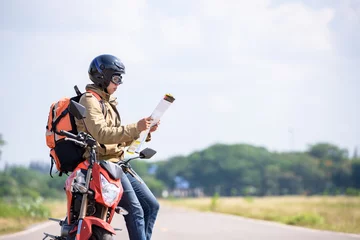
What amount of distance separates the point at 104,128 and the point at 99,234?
802 mm

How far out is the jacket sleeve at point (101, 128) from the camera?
661 centimetres

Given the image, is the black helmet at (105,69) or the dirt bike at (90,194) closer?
the dirt bike at (90,194)

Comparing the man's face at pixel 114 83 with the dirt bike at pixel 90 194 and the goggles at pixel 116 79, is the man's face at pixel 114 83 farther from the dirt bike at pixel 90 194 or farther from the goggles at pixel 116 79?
the dirt bike at pixel 90 194

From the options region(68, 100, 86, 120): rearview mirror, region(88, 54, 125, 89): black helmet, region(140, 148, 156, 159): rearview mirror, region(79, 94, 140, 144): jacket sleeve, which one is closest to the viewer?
region(68, 100, 86, 120): rearview mirror

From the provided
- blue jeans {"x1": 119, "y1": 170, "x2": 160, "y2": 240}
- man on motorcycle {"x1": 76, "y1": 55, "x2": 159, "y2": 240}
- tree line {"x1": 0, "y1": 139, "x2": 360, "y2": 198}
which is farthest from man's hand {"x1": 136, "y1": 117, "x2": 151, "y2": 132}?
tree line {"x1": 0, "y1": 139, "x2": 360, "y2": 198}

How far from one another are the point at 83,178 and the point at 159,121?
2.56 feet

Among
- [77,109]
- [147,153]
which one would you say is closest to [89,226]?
[77,109]

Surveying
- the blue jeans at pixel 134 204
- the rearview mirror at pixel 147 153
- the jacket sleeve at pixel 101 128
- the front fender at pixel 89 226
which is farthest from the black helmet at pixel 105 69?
the front fender at pixel 89 226

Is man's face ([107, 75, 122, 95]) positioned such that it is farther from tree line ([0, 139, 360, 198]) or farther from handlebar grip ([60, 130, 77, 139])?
tree line ([0, 139, 360, 198])

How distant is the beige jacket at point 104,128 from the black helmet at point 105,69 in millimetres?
69

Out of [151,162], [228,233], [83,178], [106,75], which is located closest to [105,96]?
[106,75]

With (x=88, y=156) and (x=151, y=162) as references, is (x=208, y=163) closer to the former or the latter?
(x=151, y=162)

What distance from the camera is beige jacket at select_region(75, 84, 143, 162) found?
6.61 metres

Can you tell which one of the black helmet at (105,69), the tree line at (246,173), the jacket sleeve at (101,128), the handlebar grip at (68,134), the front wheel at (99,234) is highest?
the tree line at (246,173)
